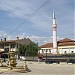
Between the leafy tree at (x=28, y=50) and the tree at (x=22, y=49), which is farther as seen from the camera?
the tree at (x=22, y=49)

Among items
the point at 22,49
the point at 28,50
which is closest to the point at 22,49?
the point at 22,49

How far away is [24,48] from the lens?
88.6 meters

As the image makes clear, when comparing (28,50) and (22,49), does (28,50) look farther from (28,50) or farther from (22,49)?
(22,49)

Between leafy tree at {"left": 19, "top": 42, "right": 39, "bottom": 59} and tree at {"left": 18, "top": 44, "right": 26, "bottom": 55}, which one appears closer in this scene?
leafy tree at {"left": 19, "top": 42, "right": 39, "bottom": 59}

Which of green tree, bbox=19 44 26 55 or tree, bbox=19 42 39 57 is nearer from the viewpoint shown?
tree, bbox=19 42 39 57

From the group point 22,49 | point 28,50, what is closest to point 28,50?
point 28,50

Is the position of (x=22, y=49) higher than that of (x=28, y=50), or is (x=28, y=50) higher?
(x=22, y=49)

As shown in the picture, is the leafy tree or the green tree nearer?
the leafy tree

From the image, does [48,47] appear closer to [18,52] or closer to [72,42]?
[72,42]

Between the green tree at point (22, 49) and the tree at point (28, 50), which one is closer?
the tree at point (28, 50)

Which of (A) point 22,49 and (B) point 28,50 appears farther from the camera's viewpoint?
(B) point 28,50

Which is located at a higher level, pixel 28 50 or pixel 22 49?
pixel 22 49

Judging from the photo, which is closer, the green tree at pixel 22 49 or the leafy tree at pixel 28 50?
the leafy tree at pixel 28 50

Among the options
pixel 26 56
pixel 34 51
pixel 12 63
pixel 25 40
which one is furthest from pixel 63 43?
pixel 12 63
